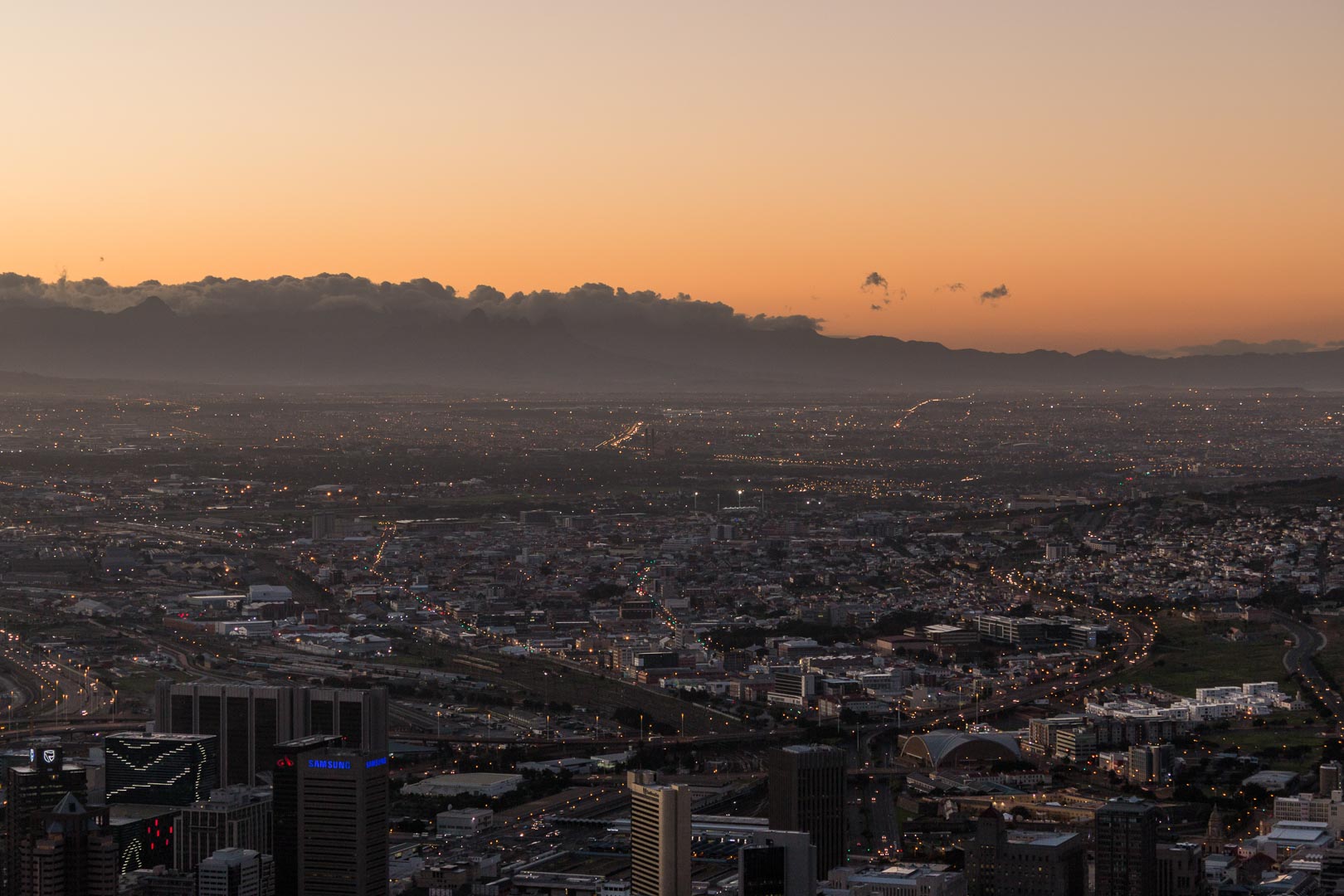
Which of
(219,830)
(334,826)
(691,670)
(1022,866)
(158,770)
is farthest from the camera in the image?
(691,670)

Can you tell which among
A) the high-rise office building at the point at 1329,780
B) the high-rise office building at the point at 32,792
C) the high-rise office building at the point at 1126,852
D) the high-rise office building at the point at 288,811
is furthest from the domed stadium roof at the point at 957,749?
the high-rise office building at the point at 32,792

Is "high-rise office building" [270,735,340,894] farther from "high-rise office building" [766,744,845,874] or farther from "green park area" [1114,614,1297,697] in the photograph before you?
"green park area" [1114,614,1297,697]

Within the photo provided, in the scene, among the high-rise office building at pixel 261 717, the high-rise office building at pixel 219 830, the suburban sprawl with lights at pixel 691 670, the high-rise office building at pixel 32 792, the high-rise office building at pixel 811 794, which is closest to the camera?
the high-rise office building at pixel 32 792

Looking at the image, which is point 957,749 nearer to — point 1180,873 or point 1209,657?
point 1180,873

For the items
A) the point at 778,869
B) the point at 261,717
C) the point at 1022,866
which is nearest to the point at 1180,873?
the point at 1022,866

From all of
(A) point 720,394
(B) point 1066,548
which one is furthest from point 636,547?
(A) point 720,394

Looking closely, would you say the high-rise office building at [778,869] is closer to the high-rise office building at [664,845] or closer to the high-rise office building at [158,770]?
the high-rise office building at [664,845]

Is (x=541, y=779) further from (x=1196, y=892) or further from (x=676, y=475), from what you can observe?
(x=676, y=475)

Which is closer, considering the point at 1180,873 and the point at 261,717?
the point at 1180,873
